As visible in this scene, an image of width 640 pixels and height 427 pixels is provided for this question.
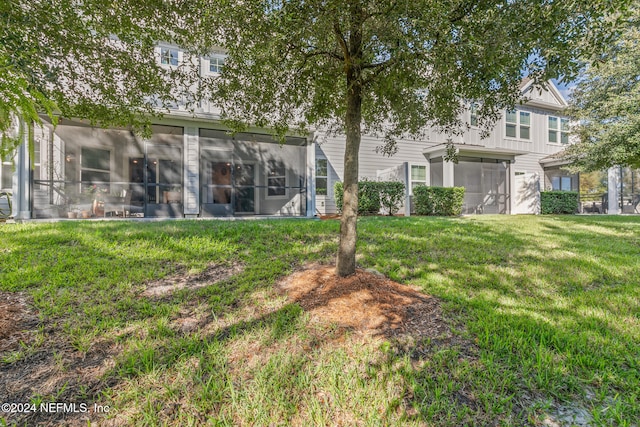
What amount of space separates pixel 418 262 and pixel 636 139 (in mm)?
9401

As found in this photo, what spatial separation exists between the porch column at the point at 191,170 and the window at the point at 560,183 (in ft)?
59.4

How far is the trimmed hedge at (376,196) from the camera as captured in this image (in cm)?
1048

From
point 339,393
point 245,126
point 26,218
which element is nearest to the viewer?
point 339,393

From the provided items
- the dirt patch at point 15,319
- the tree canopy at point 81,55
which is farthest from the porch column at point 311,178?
the dirt patch at point 15,319

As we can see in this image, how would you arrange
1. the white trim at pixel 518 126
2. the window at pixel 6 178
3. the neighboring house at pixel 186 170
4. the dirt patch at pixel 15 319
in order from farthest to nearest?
the white trim at pixel 518 126, the window at pixel 6 178, the neighboring house at pixel 186 170, the dirt patch at pixel 15 319

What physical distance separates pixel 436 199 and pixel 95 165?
11819 mm

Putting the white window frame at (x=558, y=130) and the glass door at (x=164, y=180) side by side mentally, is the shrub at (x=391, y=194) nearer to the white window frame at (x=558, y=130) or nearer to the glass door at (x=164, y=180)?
the glass door at (x=164, y=180)

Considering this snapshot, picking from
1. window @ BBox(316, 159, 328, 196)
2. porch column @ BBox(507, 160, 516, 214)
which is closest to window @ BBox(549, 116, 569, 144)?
porch column @ BBox(507, 160, 516, 214)

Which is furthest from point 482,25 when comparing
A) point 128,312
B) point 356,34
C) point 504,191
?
point 504,191

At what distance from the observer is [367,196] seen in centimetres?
1054

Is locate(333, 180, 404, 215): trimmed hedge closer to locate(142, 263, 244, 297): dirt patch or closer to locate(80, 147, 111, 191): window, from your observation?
locate(142, 263, 244, 297): dirt patch

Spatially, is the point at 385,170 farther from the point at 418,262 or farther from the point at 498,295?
the point at 498,295

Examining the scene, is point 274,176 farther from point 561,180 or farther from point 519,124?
point 561,180

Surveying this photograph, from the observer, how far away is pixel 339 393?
6.13ft
